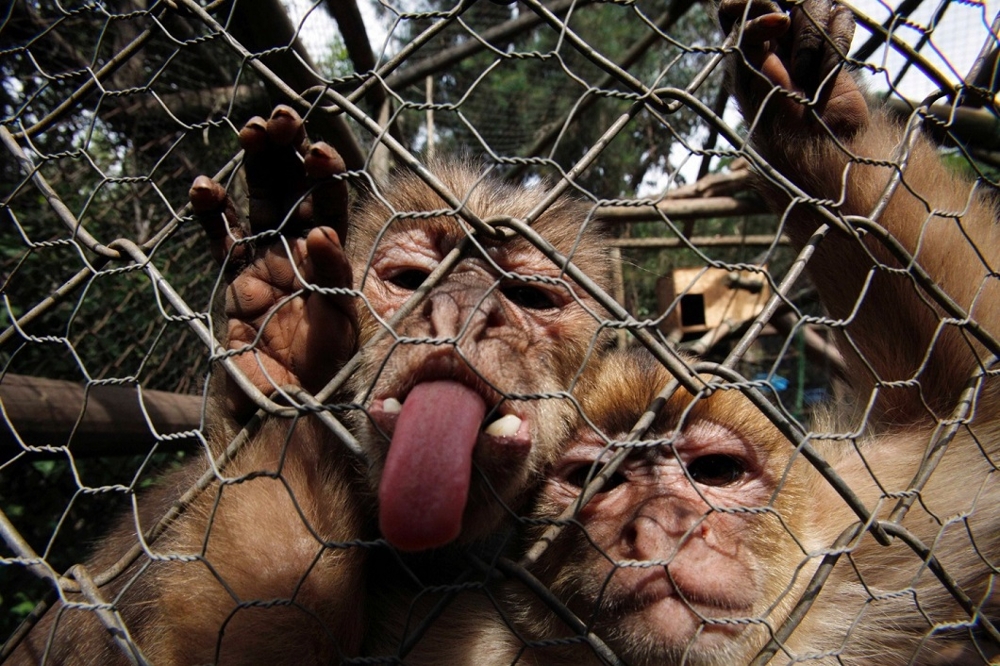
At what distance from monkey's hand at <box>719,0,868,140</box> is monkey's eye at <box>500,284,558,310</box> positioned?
0.82 meters

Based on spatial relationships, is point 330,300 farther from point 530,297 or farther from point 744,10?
point 744,10

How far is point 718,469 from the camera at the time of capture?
1919 millimetres

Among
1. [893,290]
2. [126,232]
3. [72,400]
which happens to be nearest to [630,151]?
[126,232]

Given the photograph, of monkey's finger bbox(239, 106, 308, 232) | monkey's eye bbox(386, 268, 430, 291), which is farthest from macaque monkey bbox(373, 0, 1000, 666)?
monkey's finger bbox(239, 106, 308, 232)

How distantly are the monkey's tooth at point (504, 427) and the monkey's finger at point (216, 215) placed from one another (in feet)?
2.56

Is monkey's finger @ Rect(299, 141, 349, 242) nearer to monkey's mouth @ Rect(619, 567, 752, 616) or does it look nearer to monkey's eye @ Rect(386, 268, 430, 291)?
monkey's eye @ Rect(386, 268, 430, 291)

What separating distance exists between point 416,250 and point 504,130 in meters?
4.64

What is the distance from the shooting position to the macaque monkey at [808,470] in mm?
1604

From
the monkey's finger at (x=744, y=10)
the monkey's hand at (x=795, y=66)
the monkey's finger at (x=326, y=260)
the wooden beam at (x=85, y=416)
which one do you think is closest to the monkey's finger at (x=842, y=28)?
the monkey's hand at (x=795, y=66)

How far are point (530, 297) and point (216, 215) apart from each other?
99 cm

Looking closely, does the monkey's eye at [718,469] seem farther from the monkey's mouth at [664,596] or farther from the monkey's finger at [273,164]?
the monkey's finger at [273,164]

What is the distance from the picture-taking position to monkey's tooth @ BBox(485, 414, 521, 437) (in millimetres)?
1656

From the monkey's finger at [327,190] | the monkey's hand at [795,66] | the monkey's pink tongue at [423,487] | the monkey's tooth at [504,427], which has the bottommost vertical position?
the monkey's pink tongue at [423,487]

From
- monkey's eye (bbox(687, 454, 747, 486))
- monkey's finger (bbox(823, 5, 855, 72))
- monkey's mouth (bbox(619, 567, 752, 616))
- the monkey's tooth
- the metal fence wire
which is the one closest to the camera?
the metal fence wire
